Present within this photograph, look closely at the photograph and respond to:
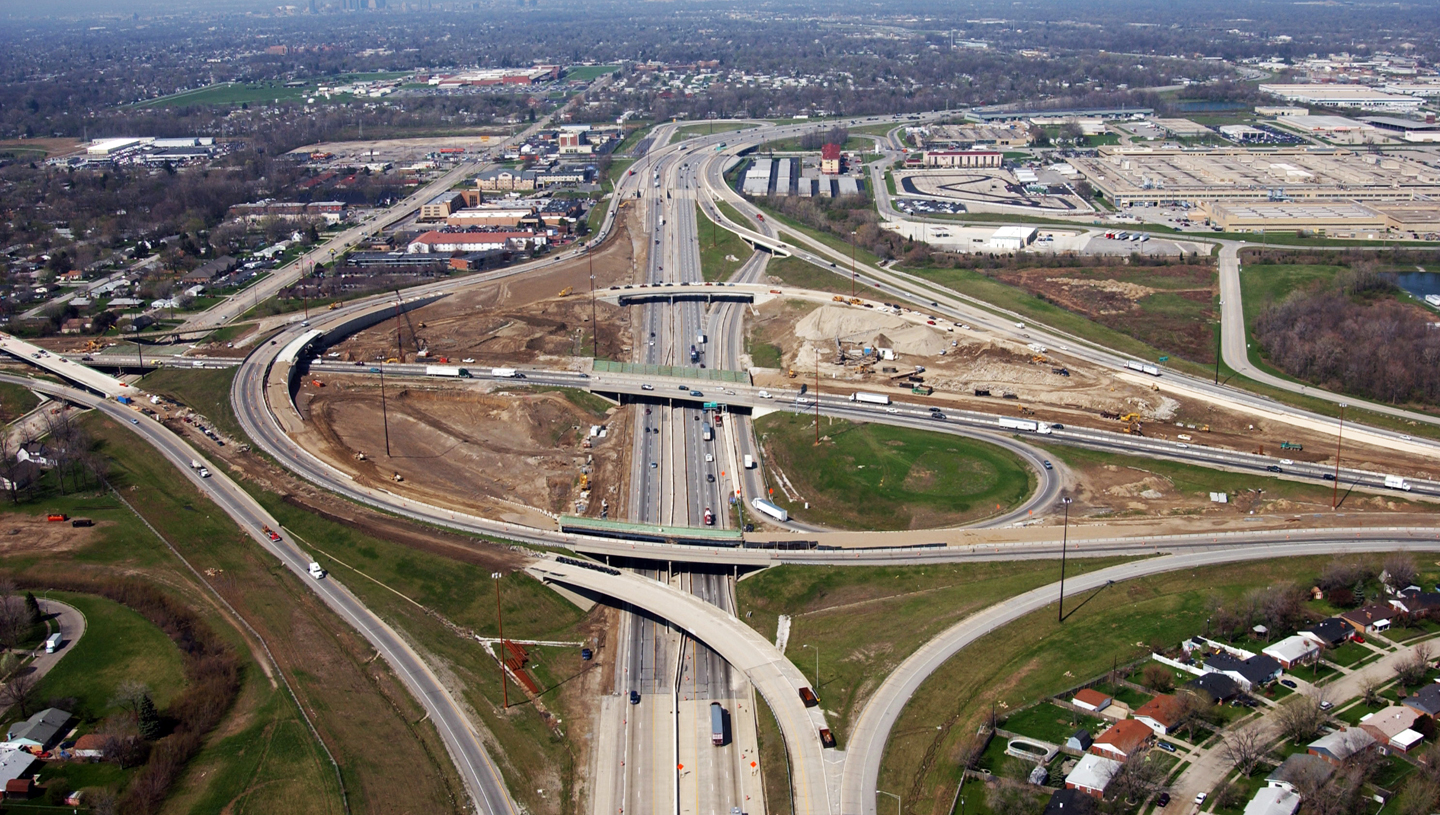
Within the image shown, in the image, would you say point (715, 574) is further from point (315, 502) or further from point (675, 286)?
point (675, 286)

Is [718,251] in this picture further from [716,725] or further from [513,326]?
[716,725]

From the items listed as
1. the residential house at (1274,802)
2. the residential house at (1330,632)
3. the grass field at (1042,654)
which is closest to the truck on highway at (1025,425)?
the grass field at (1042,654)

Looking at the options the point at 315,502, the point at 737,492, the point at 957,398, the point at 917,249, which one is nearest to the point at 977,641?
the point at 737,492

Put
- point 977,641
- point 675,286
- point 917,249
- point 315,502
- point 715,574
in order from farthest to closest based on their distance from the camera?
1. point 917,249
2. point 675,286
3. point 315,502
4. point 715,574
5. point 977,641

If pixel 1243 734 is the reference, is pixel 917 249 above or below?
above

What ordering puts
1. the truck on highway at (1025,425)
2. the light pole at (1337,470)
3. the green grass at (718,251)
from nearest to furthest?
the light pole at (1337,470) → the truck on highway at (1025,425) → the green grass at (718,251)

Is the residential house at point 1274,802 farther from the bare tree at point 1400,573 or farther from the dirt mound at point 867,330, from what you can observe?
the dirt mound at point 867,330

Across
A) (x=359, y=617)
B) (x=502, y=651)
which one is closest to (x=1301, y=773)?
(x=502, y=651)
